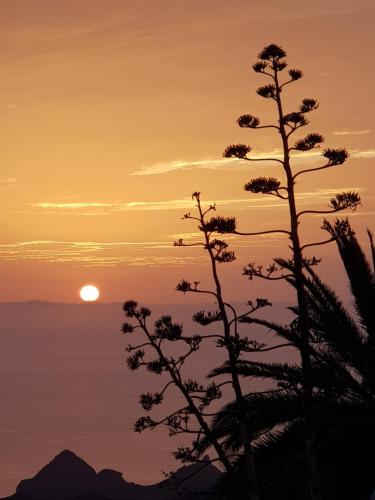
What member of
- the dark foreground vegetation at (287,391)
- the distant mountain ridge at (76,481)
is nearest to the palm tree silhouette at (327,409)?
the dark foreground vegetation at (287,391)

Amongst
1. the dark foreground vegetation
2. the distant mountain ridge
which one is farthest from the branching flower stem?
the distant mountain ridge

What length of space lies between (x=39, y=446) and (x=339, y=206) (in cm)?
14357

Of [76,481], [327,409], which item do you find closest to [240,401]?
[327,409]

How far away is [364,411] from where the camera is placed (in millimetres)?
13305

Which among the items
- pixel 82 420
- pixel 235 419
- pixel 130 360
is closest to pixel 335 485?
pixel 235 419

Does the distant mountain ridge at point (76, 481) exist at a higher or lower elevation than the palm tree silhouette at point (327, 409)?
higher

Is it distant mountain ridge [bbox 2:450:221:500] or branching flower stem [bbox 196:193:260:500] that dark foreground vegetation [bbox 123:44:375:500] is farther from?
distant mountain ridge [bbox 2:450:221:500]

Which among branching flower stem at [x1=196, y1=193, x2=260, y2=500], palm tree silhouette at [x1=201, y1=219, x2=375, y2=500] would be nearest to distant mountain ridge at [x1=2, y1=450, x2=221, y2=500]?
palm tree silhouette at [x1=201, y1=219, x2=375, y2=500]

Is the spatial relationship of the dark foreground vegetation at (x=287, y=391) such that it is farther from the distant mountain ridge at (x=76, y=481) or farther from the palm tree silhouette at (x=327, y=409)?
the distant mountain ridge at (x=76, y=481)

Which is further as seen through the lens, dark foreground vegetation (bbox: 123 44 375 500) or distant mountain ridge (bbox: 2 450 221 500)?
distant mountain ridge (bbox: 2 450 221 500)

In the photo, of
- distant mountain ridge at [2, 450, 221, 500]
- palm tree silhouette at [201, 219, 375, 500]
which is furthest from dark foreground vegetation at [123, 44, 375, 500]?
distant mountain ridge at [2, 450, 221, 500]

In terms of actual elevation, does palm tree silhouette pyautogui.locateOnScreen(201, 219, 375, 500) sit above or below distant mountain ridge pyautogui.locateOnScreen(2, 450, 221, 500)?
below

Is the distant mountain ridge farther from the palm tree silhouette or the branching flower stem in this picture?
the branching flower stem

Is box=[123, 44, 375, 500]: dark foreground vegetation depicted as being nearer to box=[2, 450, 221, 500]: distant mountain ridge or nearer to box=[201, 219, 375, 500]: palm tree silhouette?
box=[201, 219, 375, 500]: palm tree silhouette
